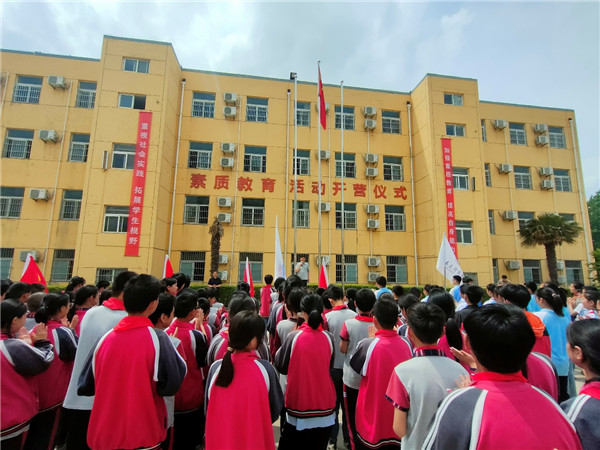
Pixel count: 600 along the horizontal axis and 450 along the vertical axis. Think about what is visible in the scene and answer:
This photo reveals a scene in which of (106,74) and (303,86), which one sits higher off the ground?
(303,86)

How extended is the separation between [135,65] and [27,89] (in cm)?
434

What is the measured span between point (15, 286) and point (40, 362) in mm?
1868

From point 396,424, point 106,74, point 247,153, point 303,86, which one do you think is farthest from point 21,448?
point 303,86

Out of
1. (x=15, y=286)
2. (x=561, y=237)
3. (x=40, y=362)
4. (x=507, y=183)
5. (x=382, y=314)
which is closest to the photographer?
(x=40, y=362)

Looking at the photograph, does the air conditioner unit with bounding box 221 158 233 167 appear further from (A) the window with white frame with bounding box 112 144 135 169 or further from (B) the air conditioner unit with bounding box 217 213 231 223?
(A) the window with white frame with bounding box 112 144 135 169

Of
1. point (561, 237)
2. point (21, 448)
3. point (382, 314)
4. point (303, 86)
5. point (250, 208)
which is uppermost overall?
point (303, 86)

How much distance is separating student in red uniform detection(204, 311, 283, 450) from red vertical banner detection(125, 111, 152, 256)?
34.7 ft

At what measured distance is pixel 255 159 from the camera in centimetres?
1323

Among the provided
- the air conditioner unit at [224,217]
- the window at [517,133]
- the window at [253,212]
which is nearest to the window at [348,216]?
the window at [253,212]

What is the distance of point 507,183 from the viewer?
14562mm

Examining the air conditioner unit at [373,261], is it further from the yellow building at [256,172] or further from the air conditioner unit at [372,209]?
the air conditioner unit at [372,209]

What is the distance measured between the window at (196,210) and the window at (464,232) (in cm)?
1055

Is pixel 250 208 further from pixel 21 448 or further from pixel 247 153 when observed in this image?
pixel 21 448

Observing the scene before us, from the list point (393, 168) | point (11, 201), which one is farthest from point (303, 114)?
point (11, 201)
